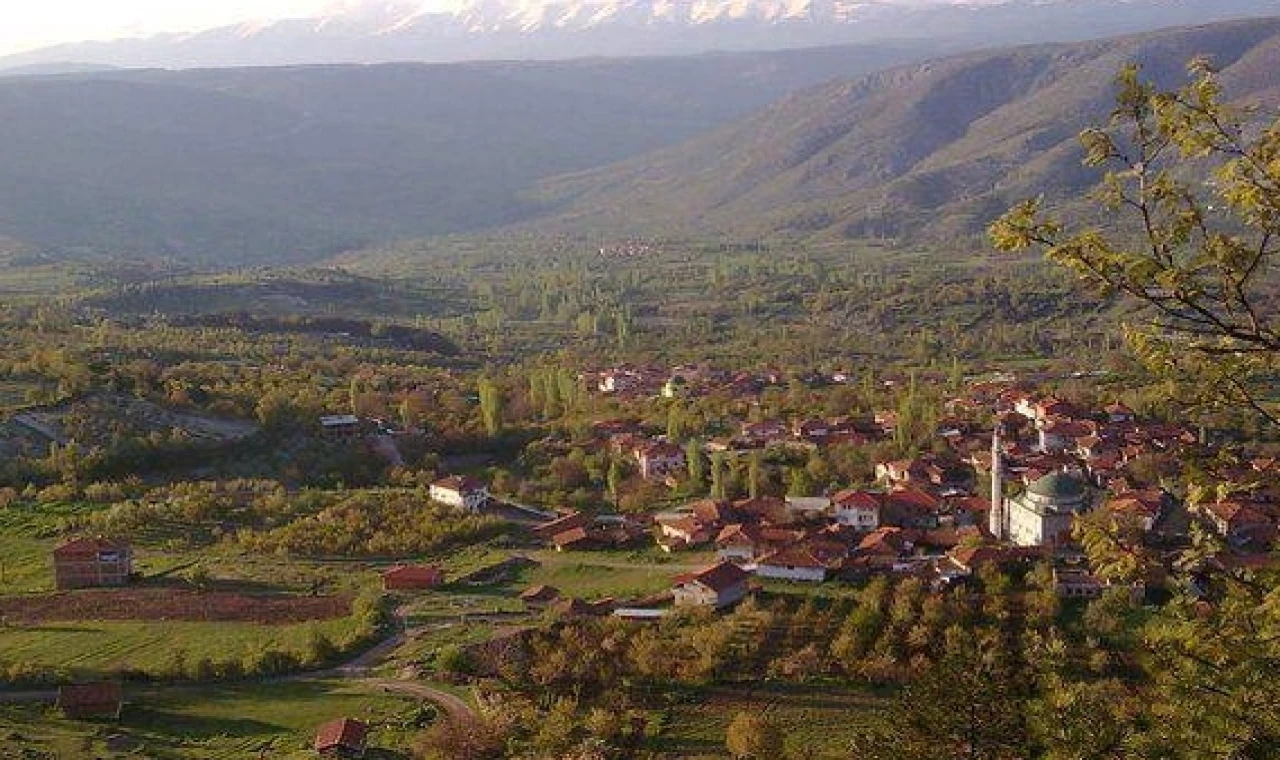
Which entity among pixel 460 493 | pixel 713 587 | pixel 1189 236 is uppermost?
pixel 1189 236

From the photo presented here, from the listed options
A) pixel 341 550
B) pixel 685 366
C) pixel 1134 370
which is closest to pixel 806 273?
pixel 685 366

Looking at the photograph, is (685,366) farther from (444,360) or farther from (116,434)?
(116,434)

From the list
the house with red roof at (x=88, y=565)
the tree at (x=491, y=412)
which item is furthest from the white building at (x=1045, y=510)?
the house with red roof at (x=88, y=565)

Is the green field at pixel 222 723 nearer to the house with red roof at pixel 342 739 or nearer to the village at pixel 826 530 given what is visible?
the house with red roof at pixel 342 739

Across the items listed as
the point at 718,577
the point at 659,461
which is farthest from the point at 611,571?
the point at 659,461

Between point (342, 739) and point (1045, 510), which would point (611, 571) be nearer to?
point (1045, 510)

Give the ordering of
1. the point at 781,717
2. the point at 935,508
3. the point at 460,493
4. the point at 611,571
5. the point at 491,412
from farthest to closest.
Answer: the point at 491,412
the point at 460,493
the point at 935,508
the point at 611,571
the point at 781,717

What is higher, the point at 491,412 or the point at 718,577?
the point at 718,577

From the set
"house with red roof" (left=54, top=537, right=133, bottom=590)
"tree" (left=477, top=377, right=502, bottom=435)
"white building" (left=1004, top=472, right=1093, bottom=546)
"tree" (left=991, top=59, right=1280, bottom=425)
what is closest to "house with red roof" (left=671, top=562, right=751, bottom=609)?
"white building" (left=1004, top=472, right=1093, bottom=546)
